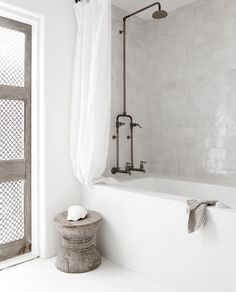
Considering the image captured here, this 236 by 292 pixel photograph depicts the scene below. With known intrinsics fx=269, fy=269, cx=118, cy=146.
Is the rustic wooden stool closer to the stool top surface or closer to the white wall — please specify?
the stool top surface

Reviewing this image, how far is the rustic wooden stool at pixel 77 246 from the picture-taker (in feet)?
6.64

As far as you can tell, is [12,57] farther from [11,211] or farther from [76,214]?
[76,214]

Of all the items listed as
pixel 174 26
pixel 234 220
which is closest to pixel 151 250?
pixel 234 220

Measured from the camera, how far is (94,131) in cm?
228

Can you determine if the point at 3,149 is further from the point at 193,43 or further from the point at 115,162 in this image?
the point at 193,43

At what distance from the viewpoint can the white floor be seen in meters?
1.83

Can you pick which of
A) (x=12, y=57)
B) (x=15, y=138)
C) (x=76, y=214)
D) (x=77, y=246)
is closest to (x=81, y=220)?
(x=76, y=214)

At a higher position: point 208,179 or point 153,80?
point 153,80

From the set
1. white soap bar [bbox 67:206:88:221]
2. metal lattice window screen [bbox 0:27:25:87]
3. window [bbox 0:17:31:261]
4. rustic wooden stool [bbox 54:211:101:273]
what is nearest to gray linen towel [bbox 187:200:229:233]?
rustic wooden stool [bbox 54:211:101:273]

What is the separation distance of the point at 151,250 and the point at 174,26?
2.47 meters

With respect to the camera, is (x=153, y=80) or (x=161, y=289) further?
(x=153, y=80)

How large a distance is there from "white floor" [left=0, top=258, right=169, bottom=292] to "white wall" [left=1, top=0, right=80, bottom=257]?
10.6 inches

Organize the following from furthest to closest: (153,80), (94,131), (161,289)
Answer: (153,80)
(94,131)
(161,289)

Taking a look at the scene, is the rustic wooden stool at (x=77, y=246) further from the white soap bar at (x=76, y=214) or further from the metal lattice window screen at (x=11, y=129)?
the metal lattice window screen at (x=11, y=129)
